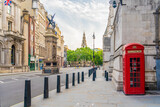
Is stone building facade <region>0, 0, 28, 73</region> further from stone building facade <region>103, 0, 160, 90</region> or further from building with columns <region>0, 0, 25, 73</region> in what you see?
stone building facade <region>103, 0, 160, 90</region>

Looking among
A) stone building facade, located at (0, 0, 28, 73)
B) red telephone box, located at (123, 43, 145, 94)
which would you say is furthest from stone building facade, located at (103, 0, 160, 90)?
stone building facade, located at (0, 0, 28, 73)

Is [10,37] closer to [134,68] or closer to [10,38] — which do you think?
[10,38]

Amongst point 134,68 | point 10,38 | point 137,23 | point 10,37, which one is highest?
point 10,37

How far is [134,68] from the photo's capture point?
23.8ft

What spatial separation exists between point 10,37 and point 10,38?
235 mm

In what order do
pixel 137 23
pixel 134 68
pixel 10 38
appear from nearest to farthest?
1. pixel 134 68
2. pixel 137 23
3. pixel 10 38

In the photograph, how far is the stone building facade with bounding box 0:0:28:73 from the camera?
29.2 m

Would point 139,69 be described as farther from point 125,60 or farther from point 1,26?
point 1,26

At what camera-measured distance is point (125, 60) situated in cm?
723

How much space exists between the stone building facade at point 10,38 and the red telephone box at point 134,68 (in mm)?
25535

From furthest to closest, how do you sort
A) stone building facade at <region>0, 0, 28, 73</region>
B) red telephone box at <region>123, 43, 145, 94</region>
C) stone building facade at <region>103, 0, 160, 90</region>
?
stone building facade at <region>0, 0, 28, 73</region> → stone building facade at <region>103, 0, 160, 90</region> → red telephone box at <region>123, 43, 145, 94</region>

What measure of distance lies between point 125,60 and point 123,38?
1.62 m

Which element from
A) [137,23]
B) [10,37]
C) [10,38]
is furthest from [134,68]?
[10,37]

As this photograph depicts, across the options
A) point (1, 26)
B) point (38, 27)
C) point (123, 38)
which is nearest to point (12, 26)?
point (1, 26)
